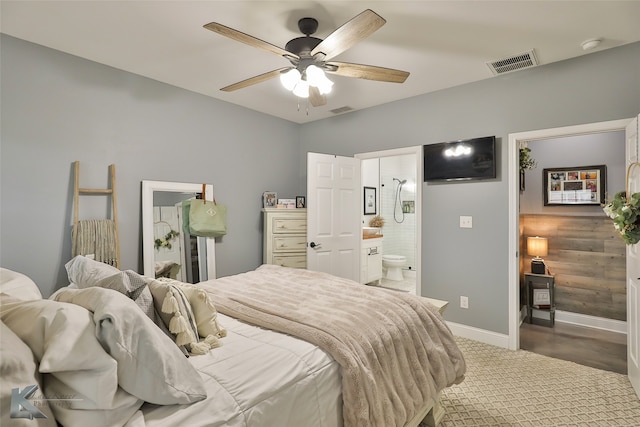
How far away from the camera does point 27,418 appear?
704 mm

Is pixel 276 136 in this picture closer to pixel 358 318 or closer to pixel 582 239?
pixel 358 318

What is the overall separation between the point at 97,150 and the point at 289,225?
2171 mm

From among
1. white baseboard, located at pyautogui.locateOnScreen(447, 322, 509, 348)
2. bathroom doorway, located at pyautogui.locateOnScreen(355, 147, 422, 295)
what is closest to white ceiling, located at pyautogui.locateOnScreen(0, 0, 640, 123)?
white baseboard, located at pyautogui.locateOnScreen(447, 322, 509, 348)

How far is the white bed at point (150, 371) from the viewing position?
2.73 feet

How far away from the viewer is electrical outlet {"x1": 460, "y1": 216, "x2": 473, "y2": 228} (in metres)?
3.41

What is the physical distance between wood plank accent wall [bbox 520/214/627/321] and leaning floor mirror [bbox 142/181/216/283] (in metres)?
3.86

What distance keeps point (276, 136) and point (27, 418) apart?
13.6 feet

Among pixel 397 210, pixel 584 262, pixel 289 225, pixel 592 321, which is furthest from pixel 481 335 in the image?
pixel 397 210

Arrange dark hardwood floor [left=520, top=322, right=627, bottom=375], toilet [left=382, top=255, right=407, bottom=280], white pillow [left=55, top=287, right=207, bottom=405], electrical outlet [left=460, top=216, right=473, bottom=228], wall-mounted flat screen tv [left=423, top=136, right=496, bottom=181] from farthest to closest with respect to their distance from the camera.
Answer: toilet [left=382, top=255, right=407, bottom=280], electrical outlet [left=460, top=216, right=473, bottom=228], wall-mounted flat screen tv [left=423, top=136, right=496, bottom=181], dark hardwood floor [left=520, top=322, right=627, bottom=375], white pillow [left=55, top=287, right=207, bottom=405]

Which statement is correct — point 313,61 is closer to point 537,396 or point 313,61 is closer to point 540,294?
point 537,396

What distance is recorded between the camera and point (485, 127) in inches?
130

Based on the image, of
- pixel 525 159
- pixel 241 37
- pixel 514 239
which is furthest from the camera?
pixel 525 159

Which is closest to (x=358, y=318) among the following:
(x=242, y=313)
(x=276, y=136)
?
(x=242, y=313)

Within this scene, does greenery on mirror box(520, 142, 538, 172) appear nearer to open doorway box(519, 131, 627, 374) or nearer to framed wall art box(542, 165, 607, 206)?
open doorway box(519, 131, 627, 374)
